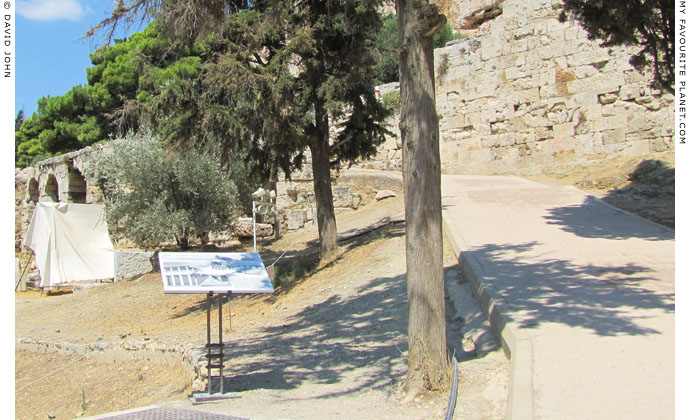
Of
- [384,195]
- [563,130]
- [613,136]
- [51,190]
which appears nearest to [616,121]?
[613,136]

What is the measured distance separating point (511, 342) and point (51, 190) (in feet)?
84.6

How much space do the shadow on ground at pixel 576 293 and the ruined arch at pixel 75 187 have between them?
2025cm

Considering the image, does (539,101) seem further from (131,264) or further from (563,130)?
(131,264)

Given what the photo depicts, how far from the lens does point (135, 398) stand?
6555 millimetres

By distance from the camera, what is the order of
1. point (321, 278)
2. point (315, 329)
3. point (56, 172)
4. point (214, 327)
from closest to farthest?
1. point (315, 329)
2. point (214, 327)
3. point (321, 278)
4. point (56, 172)

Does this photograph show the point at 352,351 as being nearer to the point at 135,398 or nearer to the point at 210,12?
the point at 135,398

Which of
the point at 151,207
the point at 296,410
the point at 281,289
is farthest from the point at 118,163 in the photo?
the point at 296,410

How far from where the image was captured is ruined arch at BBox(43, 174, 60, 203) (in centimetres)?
2600

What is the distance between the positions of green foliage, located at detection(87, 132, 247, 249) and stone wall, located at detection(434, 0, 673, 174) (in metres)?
8.64

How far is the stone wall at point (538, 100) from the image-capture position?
55.6 feet

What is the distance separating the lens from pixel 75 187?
2456 centimetres

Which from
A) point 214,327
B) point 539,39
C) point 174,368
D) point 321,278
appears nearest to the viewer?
point 174,368

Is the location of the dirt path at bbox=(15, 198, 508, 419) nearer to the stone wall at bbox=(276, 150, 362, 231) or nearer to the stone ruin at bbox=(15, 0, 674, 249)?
the stone wall at bbox=(276, 150, 362, 231)

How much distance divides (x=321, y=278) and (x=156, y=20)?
5.47m
